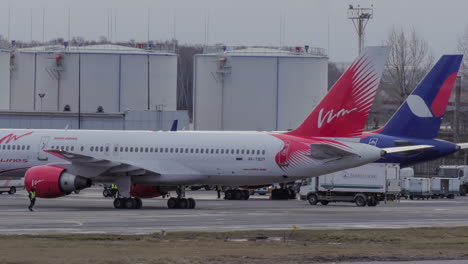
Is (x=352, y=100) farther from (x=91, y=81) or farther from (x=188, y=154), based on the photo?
(x=91, y=81)

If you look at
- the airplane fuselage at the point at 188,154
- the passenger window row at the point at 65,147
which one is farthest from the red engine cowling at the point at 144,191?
the passenger window row at the point at 65,147

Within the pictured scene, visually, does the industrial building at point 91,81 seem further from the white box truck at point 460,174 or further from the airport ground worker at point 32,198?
the airport ground worker at point 32,198

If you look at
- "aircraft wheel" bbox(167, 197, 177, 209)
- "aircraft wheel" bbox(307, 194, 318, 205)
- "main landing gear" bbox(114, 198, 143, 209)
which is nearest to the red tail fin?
"aircraft wheel" bbox(167, 197, 177, 209)

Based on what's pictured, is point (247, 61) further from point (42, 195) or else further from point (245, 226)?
point (245, 226)

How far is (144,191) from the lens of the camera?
5666 cm

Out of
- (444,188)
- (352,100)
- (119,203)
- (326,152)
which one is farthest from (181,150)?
(444,188)

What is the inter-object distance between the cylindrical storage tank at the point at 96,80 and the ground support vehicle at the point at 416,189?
31.0 meters

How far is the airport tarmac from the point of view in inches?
1527

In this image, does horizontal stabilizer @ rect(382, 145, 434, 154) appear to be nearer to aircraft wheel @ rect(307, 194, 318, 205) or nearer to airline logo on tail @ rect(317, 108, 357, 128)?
aircraft wheel @ rect(307, 194, 318, 205)

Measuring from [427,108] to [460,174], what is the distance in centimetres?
2545

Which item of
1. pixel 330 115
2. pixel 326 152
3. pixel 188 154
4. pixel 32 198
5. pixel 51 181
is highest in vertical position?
pixel 330 115

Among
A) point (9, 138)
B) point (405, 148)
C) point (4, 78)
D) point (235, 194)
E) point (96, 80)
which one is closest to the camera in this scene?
point (9, 138)

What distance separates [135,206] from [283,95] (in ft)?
162

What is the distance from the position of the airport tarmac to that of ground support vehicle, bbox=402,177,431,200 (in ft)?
69.6
